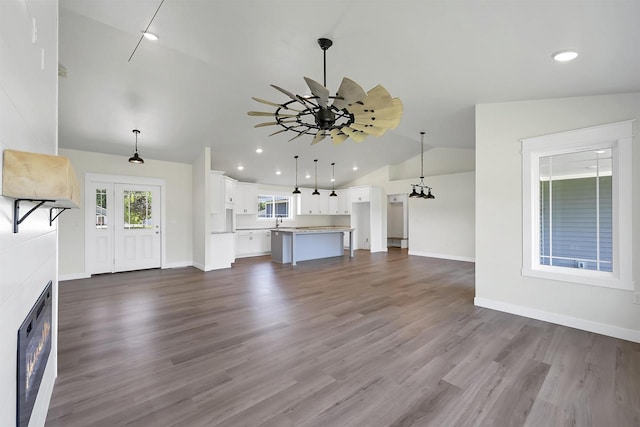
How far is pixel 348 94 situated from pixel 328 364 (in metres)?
2.24

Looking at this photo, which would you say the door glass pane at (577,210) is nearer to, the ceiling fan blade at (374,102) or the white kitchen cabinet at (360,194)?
the ceiling fan blade at (374,102)

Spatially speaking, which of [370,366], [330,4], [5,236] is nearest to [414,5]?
[330,4]

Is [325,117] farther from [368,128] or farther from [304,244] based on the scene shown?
[304,244]

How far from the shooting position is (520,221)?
3.69 meters

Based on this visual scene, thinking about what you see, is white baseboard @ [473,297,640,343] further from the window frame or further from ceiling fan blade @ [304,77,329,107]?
the window frame

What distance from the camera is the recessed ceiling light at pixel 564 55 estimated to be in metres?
2.46

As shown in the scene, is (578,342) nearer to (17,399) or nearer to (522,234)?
(522,234)

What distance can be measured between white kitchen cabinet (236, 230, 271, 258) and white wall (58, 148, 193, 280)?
166 cm

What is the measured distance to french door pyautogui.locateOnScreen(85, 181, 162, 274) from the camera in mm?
5957

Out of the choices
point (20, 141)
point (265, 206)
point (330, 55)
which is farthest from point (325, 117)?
point (265, 206)

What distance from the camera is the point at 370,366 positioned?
2.47 m

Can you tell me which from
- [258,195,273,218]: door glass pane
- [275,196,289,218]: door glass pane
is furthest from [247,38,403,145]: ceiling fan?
[275,196,289,218]: door glass pane

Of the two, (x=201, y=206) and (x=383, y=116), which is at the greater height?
(x=383, y=116)

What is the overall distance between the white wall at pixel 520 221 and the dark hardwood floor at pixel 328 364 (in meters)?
0.23
